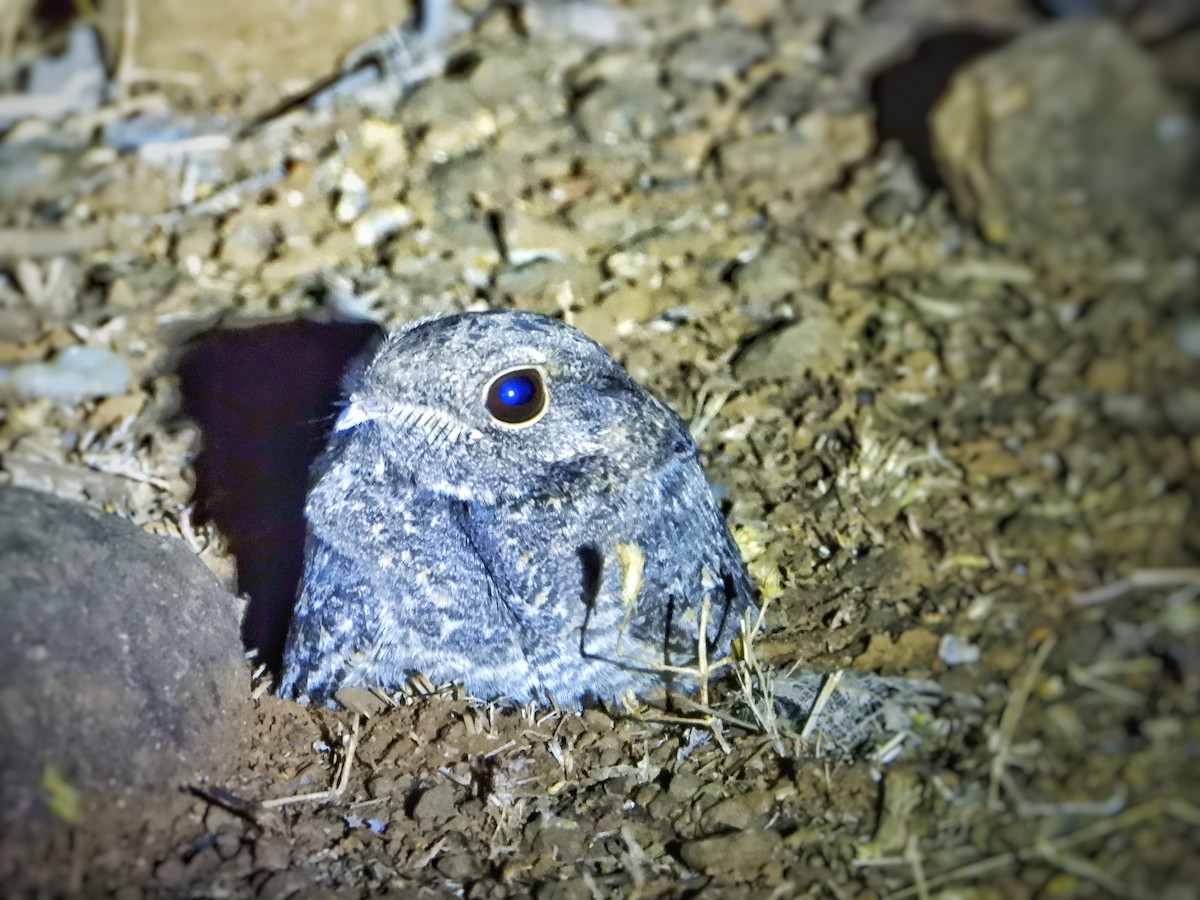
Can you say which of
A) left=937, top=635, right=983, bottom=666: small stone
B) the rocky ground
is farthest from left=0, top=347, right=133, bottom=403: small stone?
→ left=937, top=635, right=983, bottom=666: small stone

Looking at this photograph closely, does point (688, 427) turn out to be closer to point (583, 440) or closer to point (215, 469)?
point (583, 440)

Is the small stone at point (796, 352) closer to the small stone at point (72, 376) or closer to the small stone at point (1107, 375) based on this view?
the small stone at point (1107, 375)

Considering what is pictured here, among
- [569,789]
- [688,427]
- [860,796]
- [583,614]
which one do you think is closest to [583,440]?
[583,614]

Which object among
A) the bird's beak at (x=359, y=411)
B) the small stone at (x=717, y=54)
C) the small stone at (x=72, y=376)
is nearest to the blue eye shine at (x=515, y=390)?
the bird's beak at (x=359, y=411)

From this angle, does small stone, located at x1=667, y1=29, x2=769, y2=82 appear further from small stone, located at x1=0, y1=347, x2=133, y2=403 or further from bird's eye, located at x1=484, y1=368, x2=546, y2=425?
small stone, located at x1=0, y1=347, x2=133, y2=403

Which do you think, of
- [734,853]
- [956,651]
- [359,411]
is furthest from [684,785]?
[359,411]

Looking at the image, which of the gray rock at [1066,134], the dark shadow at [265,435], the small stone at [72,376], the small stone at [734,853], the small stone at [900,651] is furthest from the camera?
the dark shadow at [265,435]

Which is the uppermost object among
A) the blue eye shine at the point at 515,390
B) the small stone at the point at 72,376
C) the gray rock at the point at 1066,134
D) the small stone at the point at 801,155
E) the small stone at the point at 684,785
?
the gray rock at the point at 1066,134
